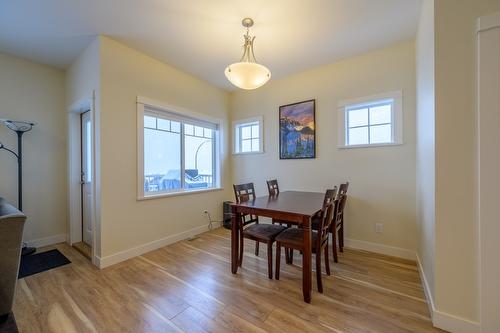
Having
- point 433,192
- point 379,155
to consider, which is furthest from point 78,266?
point 379,155

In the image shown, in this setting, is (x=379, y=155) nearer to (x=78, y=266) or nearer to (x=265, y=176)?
(x=265, y=176)

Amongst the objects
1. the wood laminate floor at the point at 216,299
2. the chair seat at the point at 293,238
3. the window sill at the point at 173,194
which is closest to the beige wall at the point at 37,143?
the wood laminate floor at the point at 216,299

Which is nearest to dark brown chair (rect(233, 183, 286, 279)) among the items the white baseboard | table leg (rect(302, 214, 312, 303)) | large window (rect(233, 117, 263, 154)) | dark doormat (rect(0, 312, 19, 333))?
table leg (rect(302, 214, 312, 303))

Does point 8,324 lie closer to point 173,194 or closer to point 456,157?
point 173,194

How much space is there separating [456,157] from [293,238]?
4.39ft

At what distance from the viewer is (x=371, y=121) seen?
2844mm

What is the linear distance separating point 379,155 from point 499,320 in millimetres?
1811

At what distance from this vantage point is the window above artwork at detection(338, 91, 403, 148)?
8.59ft

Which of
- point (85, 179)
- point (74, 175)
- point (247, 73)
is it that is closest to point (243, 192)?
point (247, 73)

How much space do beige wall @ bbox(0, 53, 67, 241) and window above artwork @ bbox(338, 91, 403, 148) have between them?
13.7 feet

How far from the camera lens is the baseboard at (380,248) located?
2561 millimetres

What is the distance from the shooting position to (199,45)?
2.64m

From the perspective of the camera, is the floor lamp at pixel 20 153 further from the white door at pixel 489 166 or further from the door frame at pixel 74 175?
the white door at pixel 489 166

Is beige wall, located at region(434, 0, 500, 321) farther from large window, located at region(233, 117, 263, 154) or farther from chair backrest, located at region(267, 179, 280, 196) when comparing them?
large window, located at region(233, 117, 263, 154)
